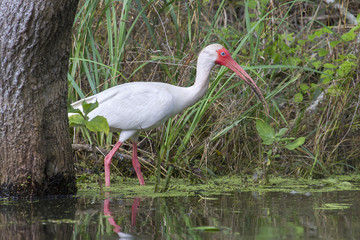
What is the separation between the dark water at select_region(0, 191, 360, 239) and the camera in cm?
273

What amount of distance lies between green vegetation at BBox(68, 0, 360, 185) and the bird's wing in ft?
0.88

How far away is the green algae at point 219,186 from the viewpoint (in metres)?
4.38

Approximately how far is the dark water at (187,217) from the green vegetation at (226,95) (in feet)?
4.65

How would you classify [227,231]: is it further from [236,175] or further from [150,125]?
[236,175]

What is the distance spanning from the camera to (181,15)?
6582 mm

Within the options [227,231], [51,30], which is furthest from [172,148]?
[227,231]

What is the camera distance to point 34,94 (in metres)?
3.86

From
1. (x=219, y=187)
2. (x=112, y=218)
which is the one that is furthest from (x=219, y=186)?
(x=112, y=218)

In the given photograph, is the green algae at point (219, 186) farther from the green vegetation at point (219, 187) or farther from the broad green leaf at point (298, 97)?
the broad green leaf at point (298, 97)

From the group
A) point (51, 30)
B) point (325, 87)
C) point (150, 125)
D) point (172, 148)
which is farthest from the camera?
point (325, 87)

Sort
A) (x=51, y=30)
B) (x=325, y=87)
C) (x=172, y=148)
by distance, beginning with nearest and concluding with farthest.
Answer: (x=51, y=30), (x=172, y=148), (x=325, y=87)

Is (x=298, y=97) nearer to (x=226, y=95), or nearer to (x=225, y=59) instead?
(x=226, y=95)

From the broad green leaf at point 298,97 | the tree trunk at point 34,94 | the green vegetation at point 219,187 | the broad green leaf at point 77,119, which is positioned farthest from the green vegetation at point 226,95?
the tree trunk at point 34,94

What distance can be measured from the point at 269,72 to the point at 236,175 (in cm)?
122
